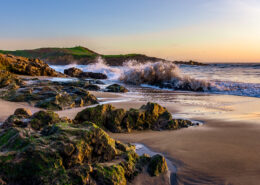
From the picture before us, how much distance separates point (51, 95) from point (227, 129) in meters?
3.65

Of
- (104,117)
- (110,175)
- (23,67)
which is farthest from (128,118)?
(23,67)

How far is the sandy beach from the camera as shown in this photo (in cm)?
221

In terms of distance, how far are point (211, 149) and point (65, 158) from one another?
179 cm

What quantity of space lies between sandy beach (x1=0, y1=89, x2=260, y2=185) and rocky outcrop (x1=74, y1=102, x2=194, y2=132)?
0.17 metres

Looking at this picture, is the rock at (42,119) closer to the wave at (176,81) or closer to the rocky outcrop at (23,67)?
the wave at (176,81)

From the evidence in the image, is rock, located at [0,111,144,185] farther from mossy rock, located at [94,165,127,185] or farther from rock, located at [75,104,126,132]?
rock, located at [75,104,126,132]

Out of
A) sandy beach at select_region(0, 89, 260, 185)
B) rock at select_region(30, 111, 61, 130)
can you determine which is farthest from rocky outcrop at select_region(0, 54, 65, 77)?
rock at select_region(30, 111, 61, 130)

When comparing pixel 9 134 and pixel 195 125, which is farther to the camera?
pixel 195 125

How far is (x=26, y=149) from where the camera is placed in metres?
1.63

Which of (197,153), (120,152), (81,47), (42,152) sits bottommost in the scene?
(197,153)

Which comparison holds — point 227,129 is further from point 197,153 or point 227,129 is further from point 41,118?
point 41,118

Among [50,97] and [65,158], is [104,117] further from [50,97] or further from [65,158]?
[50,97]

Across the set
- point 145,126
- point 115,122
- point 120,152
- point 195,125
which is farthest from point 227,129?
point 120,152

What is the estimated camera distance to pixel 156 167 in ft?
7.04
